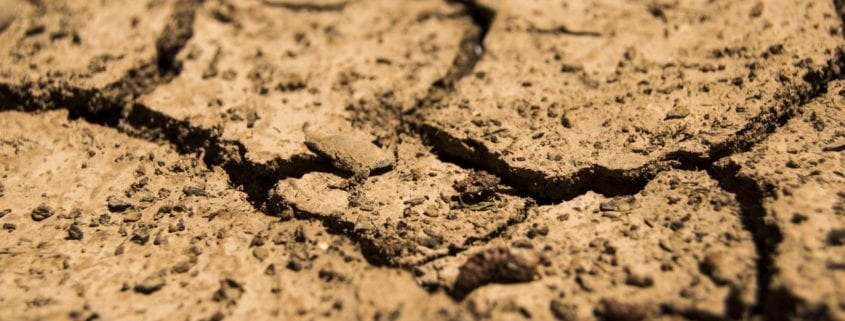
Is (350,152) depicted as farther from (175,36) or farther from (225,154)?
(175,36)

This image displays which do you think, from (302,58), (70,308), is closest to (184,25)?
(302,58)

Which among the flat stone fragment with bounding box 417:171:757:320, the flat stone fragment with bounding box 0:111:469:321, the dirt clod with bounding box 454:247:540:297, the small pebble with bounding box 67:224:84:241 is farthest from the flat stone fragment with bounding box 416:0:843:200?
the small pebble with bounding box 67:224:84:241

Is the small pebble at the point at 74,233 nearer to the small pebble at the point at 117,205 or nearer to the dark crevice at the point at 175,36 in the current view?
the small pebble at the point at 117,205

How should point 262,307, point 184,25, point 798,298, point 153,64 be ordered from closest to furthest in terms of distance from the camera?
1. point 798,298
2. point 262,307
3. point 153,64
4. point 184,25

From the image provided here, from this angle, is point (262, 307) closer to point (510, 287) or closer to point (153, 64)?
point (510, 287)

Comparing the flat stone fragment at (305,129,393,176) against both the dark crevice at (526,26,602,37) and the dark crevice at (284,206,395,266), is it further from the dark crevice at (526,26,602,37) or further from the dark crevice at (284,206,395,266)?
the dark crevice at (526,26,602,37)

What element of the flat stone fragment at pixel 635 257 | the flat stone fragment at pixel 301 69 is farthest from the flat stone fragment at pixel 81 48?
the flat stone fragment at pixel 635 257
